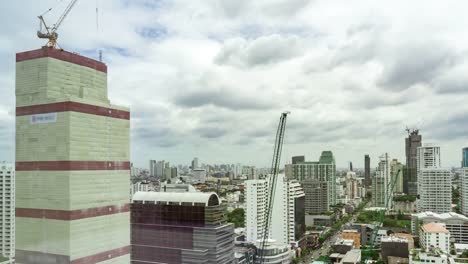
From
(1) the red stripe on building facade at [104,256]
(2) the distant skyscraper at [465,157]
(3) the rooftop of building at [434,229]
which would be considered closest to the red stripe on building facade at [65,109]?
(1) the red stripe on building facade at [104,256]

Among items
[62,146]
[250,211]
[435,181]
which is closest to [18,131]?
[62,146]

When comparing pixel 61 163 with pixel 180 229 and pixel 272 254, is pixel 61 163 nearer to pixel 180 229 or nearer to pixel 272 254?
pixel 180 229

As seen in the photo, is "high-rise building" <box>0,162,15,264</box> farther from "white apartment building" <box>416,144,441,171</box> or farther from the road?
"white apartment building" <box>416,144,441,171</box>

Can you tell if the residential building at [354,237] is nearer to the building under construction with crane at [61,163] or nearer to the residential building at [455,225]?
the residential building at [455,225]

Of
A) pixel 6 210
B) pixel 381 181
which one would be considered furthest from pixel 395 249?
pixel 381 181

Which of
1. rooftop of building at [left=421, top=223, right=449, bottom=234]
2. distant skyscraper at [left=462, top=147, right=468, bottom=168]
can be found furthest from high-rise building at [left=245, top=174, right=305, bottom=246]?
distant skyscraper at [left=462, top=147, right=468, bottom=168]

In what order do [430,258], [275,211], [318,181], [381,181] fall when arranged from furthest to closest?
1. [381,181]
2. [318,181]
3. [275,211]
4. [430,258]
